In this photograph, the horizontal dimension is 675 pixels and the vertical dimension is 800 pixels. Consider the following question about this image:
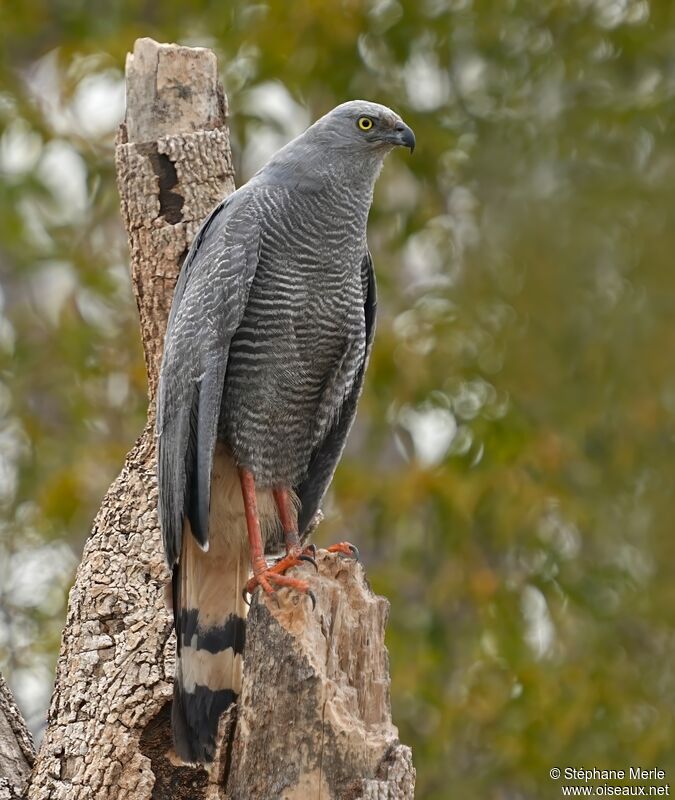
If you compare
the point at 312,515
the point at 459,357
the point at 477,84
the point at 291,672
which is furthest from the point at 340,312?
the point at 477,84

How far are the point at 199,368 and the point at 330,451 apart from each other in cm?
68

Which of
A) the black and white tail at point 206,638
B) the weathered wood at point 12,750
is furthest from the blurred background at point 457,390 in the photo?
the weathered wood at point 12,750

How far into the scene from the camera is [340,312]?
13.8ft

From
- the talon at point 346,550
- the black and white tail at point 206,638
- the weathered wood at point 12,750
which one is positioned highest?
the talon at point 346,550

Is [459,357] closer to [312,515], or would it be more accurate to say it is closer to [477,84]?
[477,84]

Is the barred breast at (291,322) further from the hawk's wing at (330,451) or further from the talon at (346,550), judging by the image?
the talon at (346,550)

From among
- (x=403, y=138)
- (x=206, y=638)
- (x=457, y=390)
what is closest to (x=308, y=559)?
(x=206, y=638)

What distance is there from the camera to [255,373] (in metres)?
4.19

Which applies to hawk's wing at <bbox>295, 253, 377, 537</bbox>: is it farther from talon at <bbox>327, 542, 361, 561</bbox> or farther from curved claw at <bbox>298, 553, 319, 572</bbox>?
curved claw at <bbox>298, 553, 319, 572</bbox>

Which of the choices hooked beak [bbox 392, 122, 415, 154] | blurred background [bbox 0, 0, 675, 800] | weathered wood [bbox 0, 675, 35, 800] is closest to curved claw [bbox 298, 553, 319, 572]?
weathered wood [bbox 0, 675, 35, 800]

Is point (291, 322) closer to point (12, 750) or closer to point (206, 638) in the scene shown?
point (206, 638)

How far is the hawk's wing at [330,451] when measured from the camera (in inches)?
176

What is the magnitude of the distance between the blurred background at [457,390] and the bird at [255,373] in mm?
1911

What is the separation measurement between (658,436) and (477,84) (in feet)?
8.21
